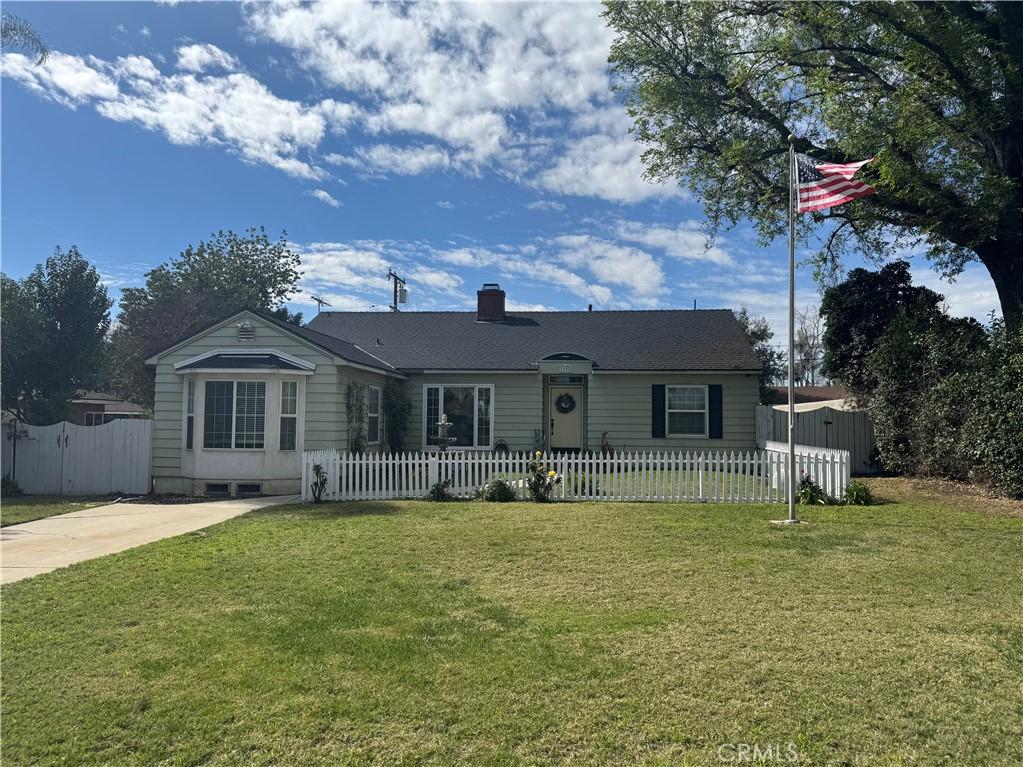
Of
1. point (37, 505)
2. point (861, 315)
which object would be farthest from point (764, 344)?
point (37, 505)

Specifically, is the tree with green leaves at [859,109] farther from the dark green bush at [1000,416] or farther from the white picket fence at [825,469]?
the white picket fence at [825,469]

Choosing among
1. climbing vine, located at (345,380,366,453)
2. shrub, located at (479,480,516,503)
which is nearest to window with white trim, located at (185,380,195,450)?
climbing vine, located at (345,380,366,453)

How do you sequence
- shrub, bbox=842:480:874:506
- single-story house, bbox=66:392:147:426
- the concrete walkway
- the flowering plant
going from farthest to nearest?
single-story house, bbox=66:392:147:426 < the flowering plant < shrub, bbox=842:480:874:506 < the concrete walkway

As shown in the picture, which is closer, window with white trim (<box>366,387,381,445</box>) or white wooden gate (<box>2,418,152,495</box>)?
white wooden gate (<box>2,418,152,495</box>)

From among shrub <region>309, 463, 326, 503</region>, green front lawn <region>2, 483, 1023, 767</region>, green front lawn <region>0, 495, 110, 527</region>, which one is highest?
shrub <region>309, 463, 326, 503</region>

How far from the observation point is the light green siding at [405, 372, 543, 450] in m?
17.6

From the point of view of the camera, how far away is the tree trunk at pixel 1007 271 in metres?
13.5

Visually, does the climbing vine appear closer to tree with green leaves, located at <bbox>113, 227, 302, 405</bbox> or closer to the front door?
the front door

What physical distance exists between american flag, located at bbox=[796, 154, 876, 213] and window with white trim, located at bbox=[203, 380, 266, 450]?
10419 millimetres

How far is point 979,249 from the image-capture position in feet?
46.0

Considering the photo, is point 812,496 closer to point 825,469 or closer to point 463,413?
point 825,469

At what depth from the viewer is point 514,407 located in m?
17.7

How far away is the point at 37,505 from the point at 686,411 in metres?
14.6

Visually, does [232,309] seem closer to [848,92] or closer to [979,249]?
[848,92]
